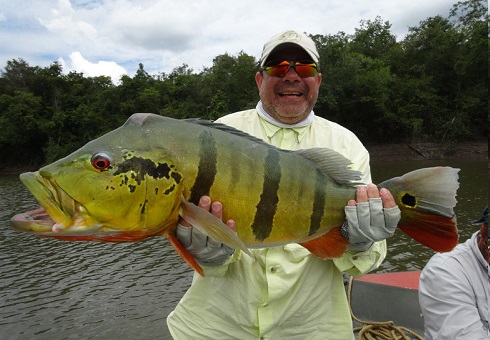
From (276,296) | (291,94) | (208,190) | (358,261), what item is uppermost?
(291,94)

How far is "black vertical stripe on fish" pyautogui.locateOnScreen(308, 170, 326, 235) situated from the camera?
88.6 inches

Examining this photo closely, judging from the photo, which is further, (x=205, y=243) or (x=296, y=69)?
(x=296, y=69)

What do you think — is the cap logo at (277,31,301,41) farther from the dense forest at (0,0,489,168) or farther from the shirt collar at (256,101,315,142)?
the dense forest at (0,0,489,168)

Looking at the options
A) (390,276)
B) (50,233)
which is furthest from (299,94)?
(390,276)

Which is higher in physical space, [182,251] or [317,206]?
[317,206]

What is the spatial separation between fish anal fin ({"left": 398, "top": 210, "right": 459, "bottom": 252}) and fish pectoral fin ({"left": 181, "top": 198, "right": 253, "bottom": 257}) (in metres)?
1.08

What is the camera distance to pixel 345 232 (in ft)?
7.69

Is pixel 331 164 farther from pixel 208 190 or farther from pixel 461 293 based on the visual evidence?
pixel 461 293

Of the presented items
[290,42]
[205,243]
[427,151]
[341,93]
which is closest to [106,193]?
[205,243]

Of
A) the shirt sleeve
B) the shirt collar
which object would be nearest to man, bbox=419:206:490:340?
the shirt sleeve

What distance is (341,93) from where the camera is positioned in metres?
44.8

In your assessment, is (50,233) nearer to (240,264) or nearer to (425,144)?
(240,264)

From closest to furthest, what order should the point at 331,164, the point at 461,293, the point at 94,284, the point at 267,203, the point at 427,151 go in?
the point at 267,203
the point at 331,164
the point at 461,293
the point at 94,284
the point at 427,151

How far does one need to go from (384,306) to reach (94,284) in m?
8.72
